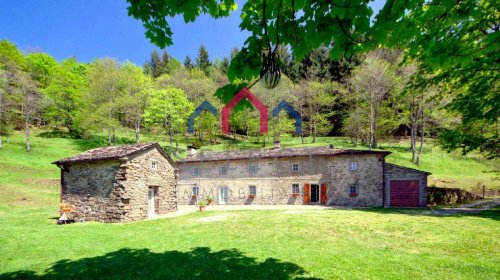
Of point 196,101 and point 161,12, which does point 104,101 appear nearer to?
point 196,101

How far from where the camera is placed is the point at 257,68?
2871 mm

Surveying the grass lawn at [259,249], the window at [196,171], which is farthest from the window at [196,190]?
the grass lawn at [259,249]

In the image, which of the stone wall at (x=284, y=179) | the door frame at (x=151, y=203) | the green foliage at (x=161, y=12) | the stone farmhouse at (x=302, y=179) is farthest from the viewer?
the stone wall at (x=284, y=179)

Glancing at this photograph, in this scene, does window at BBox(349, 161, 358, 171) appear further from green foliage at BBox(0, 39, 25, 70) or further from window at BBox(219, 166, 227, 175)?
green foliage at BBox(0, 39, 25, 70)

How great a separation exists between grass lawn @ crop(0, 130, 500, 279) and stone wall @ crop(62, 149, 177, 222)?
1779 mm

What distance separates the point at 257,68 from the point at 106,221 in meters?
16.3

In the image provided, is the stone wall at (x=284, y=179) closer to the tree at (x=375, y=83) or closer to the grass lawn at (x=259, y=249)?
the grass lawn at (x=259, y=249)

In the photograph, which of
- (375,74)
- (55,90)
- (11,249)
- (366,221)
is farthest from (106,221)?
(55,90)

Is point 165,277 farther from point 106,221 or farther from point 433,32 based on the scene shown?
point 106,221

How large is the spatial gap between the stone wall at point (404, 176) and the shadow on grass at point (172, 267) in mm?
17835

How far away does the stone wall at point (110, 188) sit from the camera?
50.1 feet

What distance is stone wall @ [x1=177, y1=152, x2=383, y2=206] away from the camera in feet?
72.0

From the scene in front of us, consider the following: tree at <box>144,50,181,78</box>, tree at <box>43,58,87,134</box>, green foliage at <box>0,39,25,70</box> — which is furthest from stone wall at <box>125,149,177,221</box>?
tree at <box>144,50,181,78</box>

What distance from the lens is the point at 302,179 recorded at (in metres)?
24.2
